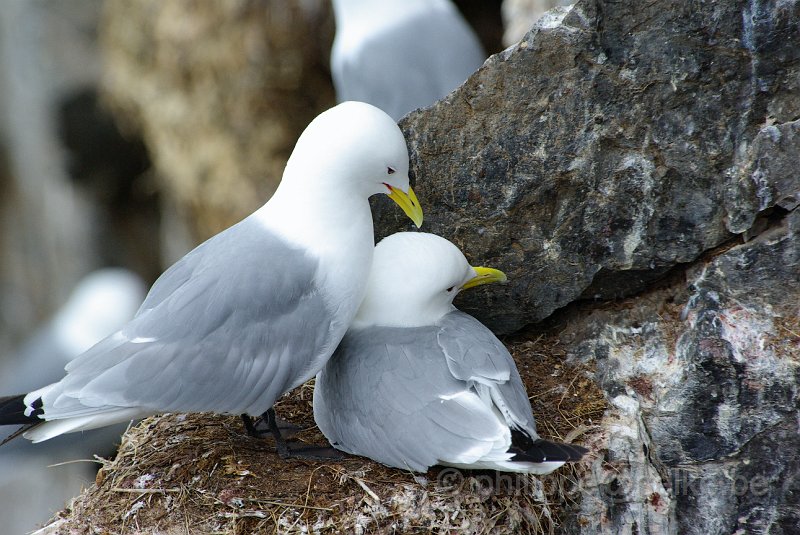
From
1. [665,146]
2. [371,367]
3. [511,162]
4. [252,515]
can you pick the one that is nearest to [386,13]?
[511,162]

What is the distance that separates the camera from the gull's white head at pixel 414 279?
98.3 inches

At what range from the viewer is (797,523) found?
2.30m

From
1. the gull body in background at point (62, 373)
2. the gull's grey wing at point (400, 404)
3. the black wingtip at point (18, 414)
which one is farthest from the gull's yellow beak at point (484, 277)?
the gull body in background at point (62, 373)

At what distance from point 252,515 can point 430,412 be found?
535 millimetres

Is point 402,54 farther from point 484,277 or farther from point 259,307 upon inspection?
point 259,307

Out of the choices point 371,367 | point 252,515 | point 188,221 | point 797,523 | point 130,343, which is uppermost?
point 188,221

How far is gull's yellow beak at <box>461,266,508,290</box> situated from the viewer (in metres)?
2.59

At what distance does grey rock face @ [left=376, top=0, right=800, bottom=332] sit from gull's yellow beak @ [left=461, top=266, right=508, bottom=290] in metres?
A: 0.11

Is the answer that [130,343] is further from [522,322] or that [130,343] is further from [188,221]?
[188,221]

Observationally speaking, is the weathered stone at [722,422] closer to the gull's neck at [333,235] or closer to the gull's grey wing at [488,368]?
the gull's grey wing at [488,368]

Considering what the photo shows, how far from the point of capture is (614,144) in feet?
8.11

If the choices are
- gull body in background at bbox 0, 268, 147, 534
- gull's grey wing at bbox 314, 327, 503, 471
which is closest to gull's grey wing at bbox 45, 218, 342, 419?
gull's grey wing at bbox 314, 327, 503, 471

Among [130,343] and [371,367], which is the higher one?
[130,343]

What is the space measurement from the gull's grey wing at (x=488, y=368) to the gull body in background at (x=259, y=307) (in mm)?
308
